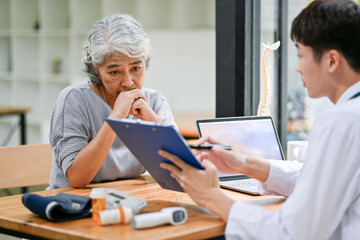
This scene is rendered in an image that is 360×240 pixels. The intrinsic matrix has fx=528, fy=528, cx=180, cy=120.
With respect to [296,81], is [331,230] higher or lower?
lower

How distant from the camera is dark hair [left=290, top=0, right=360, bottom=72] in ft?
4.25

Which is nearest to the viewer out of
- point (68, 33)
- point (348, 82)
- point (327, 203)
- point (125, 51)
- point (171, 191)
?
point (327, 203)

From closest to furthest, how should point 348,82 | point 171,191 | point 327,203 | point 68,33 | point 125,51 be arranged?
1. point 327,203
2. point 348,82
3. point 171,191
4. point 125,51
5. point 68,33

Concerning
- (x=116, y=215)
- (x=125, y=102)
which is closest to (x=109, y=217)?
(x=116, y=215)

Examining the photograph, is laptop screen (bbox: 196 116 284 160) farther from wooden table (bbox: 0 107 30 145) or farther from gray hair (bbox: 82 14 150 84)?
wooden table (bbox: 0 107 30 145)

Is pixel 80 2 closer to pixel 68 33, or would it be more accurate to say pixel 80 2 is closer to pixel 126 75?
pixel 68 33

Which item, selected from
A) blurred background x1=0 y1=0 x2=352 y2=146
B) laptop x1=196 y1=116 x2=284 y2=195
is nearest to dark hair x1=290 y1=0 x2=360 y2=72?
laptop x1=196 y1=116 x2=284 y2=195

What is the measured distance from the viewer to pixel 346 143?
120 centimetres

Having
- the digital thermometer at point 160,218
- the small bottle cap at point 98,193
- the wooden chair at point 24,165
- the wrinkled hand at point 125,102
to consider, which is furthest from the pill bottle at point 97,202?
the wooden chair at point 24,165

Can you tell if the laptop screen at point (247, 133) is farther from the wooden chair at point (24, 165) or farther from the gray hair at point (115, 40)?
the wooden chair at point (24, 165)

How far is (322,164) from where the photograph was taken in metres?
1.20

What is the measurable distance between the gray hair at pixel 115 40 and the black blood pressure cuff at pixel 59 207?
637mm

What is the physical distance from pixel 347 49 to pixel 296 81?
1.22m

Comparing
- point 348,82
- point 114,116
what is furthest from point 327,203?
point 114,116
